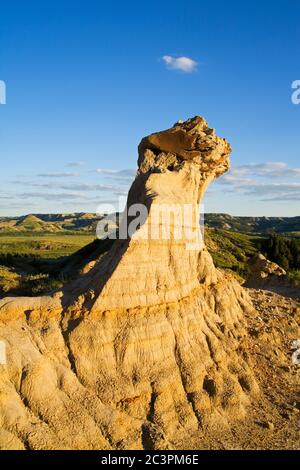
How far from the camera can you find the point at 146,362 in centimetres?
1244

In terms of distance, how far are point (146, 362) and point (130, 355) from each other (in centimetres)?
57

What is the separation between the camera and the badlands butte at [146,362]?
33.8 ft

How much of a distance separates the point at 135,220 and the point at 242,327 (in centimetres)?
643

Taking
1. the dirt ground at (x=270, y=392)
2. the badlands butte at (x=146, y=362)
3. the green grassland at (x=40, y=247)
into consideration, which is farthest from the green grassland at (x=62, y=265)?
the green grassland at (x=40, y=247)

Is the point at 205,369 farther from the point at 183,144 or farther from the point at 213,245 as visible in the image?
the point at 213,245

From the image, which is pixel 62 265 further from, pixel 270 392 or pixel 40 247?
pixel 40 247

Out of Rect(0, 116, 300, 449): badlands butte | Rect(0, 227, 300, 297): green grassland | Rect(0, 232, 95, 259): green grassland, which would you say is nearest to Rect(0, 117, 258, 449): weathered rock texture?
Rect(0, 116, 300, 449): badlands butte

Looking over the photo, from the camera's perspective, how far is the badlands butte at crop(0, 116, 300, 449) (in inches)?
406

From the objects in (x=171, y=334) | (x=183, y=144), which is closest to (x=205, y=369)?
(x=171, y=334)

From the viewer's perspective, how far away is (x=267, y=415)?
43.4ft

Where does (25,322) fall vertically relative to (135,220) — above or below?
below

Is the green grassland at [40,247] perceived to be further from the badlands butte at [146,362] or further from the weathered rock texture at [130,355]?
the weathered rock texture at [130,355]

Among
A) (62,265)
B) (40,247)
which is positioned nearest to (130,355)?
(62,265)

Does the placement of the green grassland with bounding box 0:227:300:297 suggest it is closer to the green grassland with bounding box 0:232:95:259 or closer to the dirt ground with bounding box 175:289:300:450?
the dirt ground with bounding box 175:289:300:450
